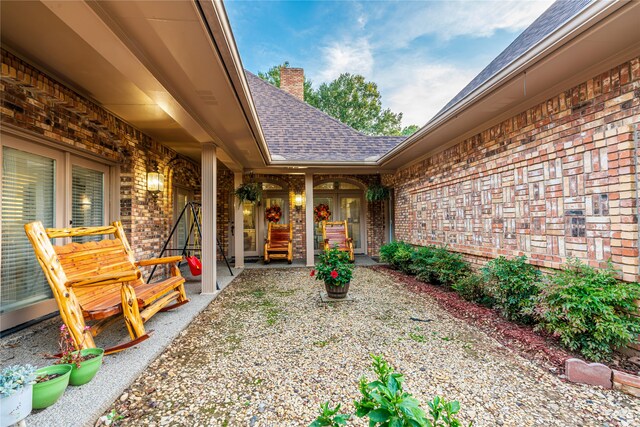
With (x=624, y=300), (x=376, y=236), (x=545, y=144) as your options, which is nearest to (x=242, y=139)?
(x=545, y=144)

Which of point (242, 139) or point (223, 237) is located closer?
point (242, 139)

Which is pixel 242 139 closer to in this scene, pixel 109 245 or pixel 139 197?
pixel 139 197

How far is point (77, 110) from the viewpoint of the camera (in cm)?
301

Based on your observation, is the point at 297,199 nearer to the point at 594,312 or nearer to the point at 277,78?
the point at 594,312

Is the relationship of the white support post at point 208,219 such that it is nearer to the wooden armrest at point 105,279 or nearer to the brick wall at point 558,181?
the wooden armrest at point 105,279

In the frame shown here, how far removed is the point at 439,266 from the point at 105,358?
171 inches

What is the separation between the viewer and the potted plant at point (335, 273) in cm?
376

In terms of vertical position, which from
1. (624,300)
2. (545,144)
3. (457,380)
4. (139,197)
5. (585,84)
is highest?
(585,84)

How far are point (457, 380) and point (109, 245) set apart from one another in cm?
346

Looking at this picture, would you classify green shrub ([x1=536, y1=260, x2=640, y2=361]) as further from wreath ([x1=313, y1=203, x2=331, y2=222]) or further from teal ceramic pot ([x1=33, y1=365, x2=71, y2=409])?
wreath ([x1=313, y1=203, x2=331, y2=222])

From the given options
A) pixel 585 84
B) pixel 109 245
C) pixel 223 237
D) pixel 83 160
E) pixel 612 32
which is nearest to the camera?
pixel 612 32

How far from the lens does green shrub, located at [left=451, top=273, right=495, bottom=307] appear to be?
363 cm

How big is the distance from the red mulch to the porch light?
15.6ft

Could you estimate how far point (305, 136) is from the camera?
7.90m
